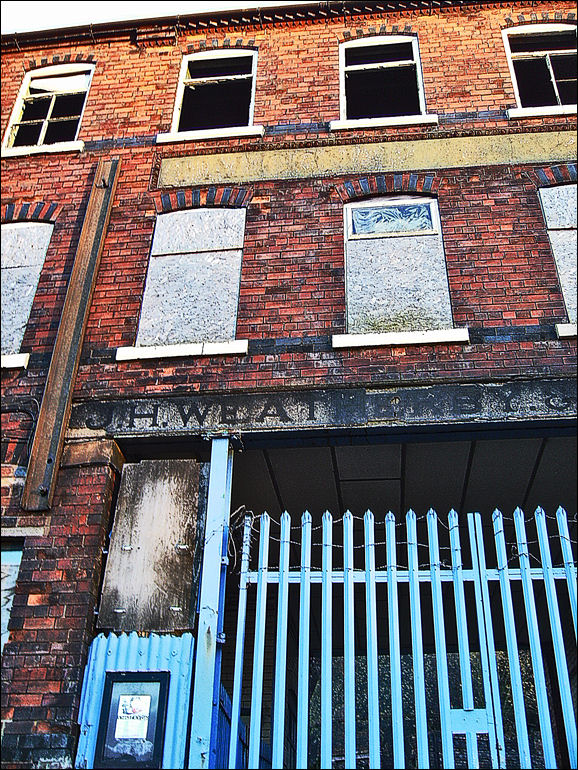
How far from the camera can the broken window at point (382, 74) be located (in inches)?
377

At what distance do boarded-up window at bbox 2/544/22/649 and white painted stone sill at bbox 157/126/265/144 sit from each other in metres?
5.50

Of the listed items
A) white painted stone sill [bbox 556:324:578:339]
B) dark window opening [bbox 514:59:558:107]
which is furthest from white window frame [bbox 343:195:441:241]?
dark window opening [bbox 514:59:558:107]

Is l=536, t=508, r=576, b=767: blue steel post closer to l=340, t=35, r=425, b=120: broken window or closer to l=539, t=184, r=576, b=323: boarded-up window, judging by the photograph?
l=539, t=184, r=576, b=323: boarded-up window

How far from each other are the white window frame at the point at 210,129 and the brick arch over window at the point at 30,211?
1665 millimetres

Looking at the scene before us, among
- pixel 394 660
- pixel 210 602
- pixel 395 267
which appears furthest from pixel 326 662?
pixel 395 267

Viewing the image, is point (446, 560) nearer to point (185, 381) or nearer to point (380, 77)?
point (185, 381)

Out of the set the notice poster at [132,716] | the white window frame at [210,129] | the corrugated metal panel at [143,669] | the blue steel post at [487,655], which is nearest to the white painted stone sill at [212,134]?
the white window frame at [210,129]

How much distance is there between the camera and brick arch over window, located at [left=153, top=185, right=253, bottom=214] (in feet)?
27.2

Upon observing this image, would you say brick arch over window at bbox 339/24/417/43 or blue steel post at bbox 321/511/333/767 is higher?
brick arch over window at bbox 339/24/417/43

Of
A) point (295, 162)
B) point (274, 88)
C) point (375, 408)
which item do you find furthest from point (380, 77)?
point (375, 408)

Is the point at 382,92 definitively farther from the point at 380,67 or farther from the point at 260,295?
the point at 260,295

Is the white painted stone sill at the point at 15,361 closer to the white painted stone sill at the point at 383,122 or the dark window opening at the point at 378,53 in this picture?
the white painted stone sill at the point at 383,122

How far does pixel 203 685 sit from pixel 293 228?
5.01 m

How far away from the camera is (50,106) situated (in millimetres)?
9859
